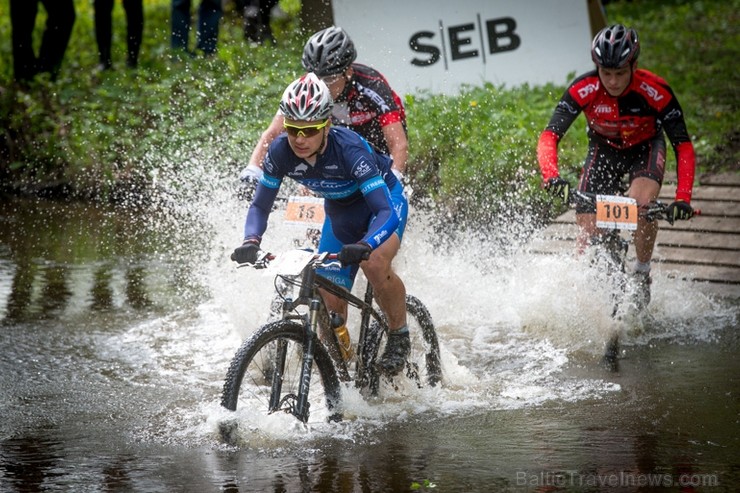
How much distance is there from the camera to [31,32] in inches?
586

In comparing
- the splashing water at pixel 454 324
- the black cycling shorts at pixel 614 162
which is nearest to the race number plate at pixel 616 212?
the splashing water at pixel 454 324

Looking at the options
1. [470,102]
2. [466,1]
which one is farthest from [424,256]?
[466,1]

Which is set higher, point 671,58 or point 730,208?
point 671,58

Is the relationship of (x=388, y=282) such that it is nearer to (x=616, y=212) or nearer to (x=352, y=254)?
(x=352, y=254)

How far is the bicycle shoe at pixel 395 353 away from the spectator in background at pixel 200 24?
34.3 ft

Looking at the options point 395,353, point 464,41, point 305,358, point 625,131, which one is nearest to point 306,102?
point 305,358

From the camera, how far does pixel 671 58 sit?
18.2 metres

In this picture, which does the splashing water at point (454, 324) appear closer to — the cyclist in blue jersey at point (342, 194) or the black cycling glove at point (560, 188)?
the cyclist in blue jersey at point (342, 194)

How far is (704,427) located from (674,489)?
1092 mm

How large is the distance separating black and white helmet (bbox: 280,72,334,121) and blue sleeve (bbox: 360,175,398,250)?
45 cm

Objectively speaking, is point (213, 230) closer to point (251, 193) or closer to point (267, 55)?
point (251, 193)

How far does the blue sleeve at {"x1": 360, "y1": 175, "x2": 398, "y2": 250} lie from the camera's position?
5727 millimetres

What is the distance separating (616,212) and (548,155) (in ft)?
2.39

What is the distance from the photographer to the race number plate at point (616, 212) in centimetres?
739
